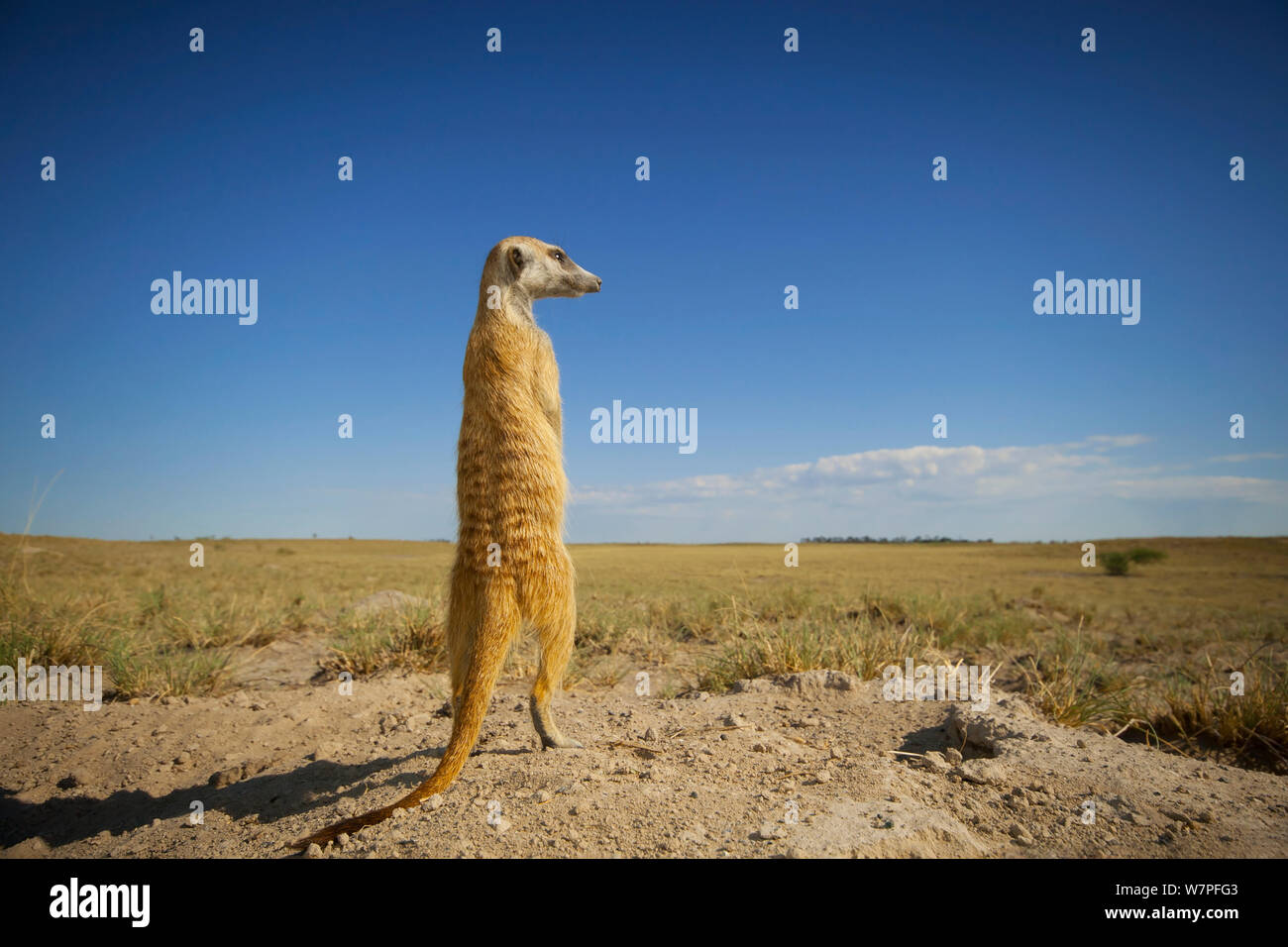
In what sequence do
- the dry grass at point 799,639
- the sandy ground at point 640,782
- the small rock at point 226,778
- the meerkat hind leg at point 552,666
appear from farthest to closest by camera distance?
the dry grass at point 799,639 < the small rock at point 226,778 < the meerkat hind leg at point 552,666 < the sandy ground at point 640,782

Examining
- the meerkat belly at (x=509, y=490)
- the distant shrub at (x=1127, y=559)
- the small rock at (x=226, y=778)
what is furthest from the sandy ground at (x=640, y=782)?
the distant shrub at (x=1127, y=559)

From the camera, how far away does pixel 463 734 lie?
3428 millimetres

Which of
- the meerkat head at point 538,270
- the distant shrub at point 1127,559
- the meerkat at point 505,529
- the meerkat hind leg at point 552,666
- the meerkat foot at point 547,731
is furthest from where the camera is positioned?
the distant shrub at point 1127,559

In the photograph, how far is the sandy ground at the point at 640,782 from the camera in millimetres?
3021

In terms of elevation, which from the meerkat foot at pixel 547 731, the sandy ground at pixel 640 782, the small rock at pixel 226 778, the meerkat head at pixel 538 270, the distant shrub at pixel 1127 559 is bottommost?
the distant shrub at pixel 1127 559

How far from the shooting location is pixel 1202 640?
31.1 feet

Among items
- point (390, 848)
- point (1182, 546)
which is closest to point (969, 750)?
point (390, 848)

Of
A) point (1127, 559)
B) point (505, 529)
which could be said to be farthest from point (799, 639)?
point (1127, 559)

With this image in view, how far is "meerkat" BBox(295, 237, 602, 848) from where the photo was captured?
12.0ft

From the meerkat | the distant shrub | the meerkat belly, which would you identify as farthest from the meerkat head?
the distant shrub

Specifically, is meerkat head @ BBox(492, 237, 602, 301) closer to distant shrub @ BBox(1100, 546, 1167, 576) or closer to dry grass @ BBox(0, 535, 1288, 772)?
dry grass @ BBox(0, 535, 1288, 772)

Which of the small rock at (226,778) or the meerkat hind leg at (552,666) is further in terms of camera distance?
the small rock at (226,778)

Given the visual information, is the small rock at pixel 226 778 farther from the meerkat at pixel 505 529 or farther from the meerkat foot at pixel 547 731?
the meerkat foot at pixel 547 731
